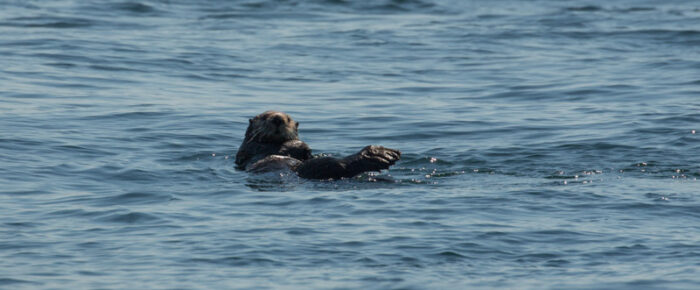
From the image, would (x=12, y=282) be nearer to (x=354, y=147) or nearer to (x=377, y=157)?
(x=377, y=157)

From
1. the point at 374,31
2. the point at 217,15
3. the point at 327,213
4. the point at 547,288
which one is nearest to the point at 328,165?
the point at 327,213

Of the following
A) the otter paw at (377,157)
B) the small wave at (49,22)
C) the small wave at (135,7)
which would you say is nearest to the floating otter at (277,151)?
the otter paw at (377,157)

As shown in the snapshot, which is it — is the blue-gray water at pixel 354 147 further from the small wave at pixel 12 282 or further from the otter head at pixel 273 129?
the otter head at pixel 273 129

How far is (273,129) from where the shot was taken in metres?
9.32

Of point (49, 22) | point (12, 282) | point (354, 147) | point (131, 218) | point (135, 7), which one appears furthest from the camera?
point (135, 7)

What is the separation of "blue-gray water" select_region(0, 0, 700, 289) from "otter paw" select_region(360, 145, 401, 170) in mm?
199

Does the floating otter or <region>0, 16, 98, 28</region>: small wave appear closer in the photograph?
the floating otter

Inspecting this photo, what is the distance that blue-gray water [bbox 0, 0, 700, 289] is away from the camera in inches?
251

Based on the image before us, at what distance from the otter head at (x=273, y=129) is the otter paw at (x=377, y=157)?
55.4 inches

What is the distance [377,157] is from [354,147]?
296 centimetres

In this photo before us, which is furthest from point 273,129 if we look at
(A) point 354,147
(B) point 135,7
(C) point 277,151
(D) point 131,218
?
(B) point 135,7

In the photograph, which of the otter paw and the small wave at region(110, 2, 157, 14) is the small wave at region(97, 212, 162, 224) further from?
the small wave at region(110, 2, 157, 14)

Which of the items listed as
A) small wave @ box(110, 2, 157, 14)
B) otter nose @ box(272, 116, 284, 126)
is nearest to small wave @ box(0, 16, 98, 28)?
small wave @ box(110, 2, 157, 14)

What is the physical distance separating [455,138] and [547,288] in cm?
555
